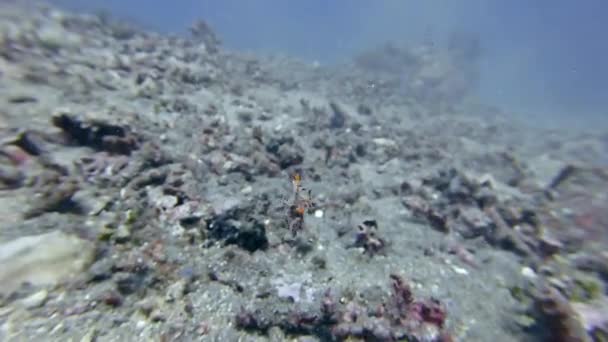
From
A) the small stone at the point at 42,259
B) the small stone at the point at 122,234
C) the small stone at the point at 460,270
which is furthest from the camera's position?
the small stone at the point at 460,270

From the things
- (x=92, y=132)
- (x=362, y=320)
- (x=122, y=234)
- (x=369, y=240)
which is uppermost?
(x=92, y=132)

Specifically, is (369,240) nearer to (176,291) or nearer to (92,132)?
(176,291)

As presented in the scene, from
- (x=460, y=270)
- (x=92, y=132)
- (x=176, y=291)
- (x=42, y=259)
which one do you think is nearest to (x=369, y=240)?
(x=460, y=270)

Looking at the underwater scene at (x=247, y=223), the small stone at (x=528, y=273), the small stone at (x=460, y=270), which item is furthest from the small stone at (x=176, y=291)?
the small stone at (x=528, y=273)

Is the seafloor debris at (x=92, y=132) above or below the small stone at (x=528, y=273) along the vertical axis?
above

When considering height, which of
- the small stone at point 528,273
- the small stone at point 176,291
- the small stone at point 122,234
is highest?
the small stone at point 122,234

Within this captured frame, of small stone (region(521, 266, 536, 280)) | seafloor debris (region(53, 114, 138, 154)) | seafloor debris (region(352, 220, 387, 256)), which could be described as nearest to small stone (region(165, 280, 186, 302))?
seafloor debris (region(352, 220, 387, 256))

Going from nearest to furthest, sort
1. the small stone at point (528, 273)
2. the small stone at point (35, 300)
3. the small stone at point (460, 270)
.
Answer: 1. the small stone at point (35, 300)
2. the small stone at point (460, 270)
3. the small stone at point (528, 273)

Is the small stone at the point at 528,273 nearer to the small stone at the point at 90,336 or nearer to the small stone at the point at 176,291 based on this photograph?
the small stone at the point at 176,291
